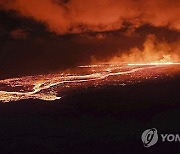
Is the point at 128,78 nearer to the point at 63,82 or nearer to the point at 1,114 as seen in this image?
the point at 63,82

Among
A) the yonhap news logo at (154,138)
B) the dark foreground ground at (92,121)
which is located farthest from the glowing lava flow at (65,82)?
the yonhap news logo at (154,138)

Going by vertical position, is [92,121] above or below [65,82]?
below

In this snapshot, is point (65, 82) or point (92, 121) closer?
point (92, 121)

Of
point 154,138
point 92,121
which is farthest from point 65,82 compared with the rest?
point 154,138

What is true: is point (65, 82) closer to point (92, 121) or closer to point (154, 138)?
point (92, 121)

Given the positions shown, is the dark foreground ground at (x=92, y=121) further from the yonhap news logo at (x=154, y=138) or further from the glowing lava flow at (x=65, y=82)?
the glowing lava flow at (x=65, y=82)

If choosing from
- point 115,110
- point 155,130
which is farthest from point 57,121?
point 155,130

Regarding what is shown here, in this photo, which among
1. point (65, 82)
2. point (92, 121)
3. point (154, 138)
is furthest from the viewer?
point (65, 82)
